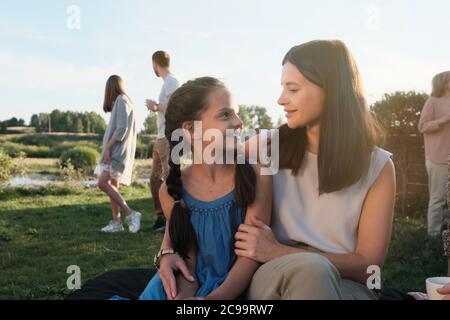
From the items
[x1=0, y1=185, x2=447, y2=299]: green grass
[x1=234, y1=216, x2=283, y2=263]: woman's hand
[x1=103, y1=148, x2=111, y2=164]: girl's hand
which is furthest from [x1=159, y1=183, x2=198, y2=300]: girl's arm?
[x1=103, y1=148, x2=111, y2=164]: girl's hand

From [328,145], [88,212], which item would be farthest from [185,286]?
[88,212]

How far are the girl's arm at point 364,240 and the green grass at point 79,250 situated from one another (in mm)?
2607

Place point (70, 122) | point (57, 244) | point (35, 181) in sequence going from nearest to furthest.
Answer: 1. point (57, 244)
2. point (35, 181)
3. point (70, 122)

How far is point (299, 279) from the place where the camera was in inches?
74.4

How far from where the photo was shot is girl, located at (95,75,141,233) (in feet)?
22.0

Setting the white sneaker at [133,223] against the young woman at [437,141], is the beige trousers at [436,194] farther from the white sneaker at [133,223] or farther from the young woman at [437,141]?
the white sneaker at [133,223]

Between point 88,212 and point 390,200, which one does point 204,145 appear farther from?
point 88,212

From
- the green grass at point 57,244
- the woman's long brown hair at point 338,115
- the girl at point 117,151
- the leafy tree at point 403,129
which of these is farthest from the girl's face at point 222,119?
the leafy tree at point 403,129

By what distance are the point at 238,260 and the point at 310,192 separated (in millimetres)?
496

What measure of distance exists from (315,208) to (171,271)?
2.36 ft

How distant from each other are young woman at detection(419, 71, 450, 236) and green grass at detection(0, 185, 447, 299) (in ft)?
1.17

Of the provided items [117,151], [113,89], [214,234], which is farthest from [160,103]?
[214,234]

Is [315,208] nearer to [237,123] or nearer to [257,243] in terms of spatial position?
[257,243]

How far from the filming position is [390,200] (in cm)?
241
